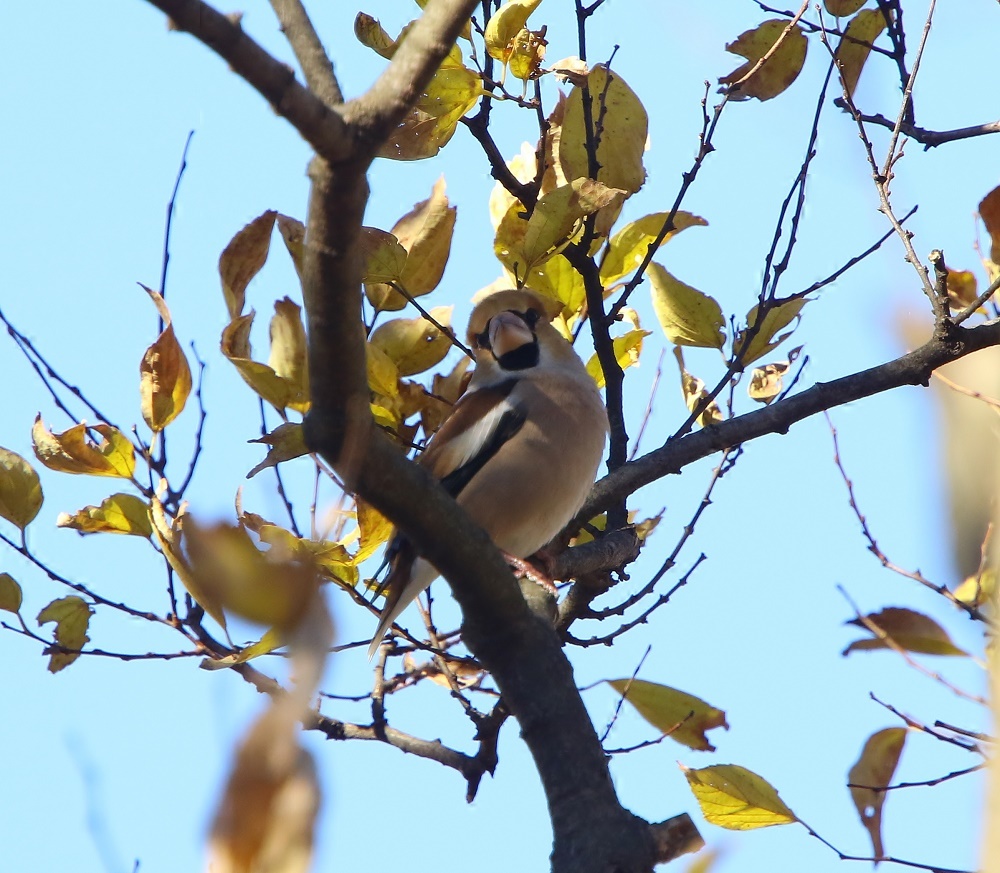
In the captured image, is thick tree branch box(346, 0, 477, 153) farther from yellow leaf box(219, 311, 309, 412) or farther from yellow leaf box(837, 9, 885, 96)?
yellow leaf box(837, 9, 885, 96)

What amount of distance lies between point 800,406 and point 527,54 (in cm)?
130

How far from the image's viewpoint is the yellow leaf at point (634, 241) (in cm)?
356

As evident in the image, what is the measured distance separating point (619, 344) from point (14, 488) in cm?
195

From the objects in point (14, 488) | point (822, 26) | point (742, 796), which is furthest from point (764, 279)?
point (14, 488)

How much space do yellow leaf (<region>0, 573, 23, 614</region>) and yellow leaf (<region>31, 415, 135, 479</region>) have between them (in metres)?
0.36

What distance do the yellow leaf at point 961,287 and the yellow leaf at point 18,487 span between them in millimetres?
2746

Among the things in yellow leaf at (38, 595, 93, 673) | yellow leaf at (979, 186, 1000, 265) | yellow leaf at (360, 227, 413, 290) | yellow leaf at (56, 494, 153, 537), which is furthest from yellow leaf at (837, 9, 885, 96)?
yellow leaf at (38, 595, 93, 673)

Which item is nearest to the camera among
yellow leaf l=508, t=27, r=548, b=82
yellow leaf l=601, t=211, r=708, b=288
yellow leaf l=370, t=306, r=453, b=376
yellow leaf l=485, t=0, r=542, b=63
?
yellow leaf l=485, t=0, r=542, b=63

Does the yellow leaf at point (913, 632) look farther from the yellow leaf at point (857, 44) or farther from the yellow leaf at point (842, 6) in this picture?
the yellow leaf at point (842, 6)

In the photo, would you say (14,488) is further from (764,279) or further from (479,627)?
(764,279)

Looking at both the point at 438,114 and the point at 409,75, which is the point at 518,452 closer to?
the point at 438,114

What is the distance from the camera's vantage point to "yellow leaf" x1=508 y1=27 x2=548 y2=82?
3.08 metres

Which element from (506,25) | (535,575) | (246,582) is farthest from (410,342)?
(246,582)

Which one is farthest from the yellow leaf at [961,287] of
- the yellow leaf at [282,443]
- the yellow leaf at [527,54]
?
the yellow leaf at [282,443]
